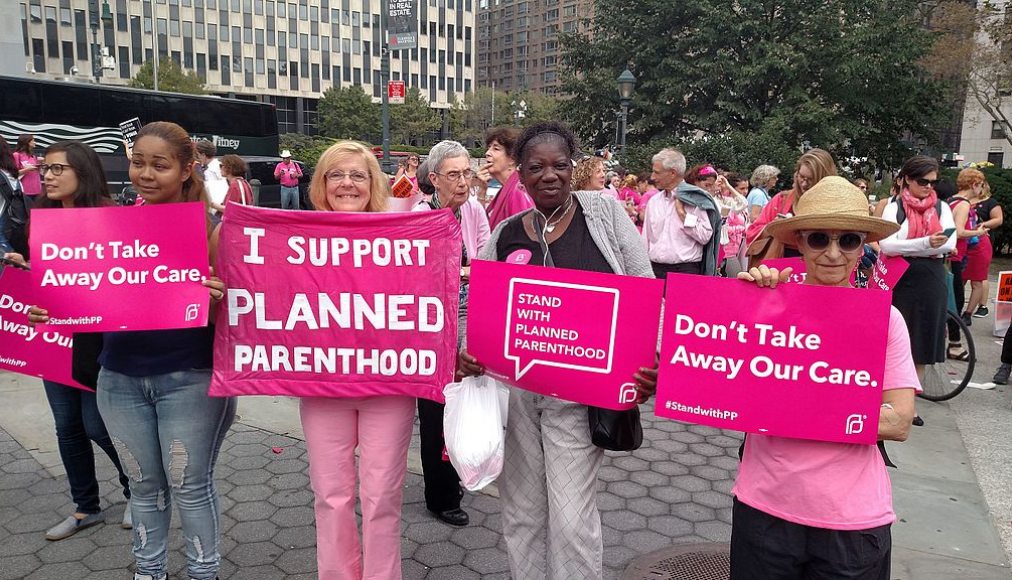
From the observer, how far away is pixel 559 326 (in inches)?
108

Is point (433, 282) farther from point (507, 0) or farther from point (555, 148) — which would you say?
point (507, 0)

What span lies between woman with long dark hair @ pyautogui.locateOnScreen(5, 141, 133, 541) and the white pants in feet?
7.11

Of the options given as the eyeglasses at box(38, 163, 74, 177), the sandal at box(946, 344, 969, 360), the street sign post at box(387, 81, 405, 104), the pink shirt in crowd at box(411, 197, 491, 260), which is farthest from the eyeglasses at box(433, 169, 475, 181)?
the street sign post at box(387, 81, 405, 104)

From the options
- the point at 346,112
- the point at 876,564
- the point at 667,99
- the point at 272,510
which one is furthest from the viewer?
the point at 346,112

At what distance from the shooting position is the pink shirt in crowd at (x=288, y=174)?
2144 cm

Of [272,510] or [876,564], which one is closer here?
[876,564]

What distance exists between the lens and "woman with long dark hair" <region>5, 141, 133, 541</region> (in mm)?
3414

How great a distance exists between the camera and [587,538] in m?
2.82

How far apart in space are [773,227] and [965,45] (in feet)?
111

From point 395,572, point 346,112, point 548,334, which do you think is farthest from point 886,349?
point 346,112

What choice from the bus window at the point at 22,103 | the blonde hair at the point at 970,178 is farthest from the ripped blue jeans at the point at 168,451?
the bus window at the point at 22,103

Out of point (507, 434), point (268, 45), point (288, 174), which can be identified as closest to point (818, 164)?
point (507, 434)

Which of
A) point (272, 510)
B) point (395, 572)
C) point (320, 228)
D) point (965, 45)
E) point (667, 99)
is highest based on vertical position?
A: point (965, 45)

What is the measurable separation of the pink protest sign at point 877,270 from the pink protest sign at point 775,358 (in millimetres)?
249
